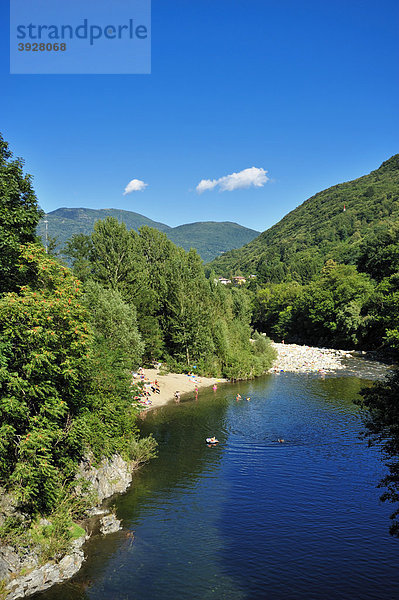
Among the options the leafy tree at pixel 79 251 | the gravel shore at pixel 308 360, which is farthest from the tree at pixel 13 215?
the gravel shore at pixel 308 360

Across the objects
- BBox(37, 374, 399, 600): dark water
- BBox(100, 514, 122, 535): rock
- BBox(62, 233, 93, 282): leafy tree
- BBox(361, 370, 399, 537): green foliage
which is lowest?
BBox(37, 374, 399, 600): dark water

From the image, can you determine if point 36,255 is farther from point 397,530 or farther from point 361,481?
point 361,481

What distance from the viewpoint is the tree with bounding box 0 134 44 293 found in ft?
60.7

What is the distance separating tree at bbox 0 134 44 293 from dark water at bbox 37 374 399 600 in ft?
43.7

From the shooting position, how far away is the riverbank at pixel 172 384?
48506 millimetres

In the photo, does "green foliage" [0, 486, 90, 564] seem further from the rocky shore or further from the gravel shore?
the gravel shore

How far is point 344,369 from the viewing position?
→ 6900 centimetres

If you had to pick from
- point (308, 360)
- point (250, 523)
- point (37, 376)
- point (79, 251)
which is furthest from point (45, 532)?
point (308, 360)

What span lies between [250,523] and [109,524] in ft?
23.9

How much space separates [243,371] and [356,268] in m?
64.1

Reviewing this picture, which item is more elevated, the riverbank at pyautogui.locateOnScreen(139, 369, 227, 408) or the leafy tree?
the leafy tree

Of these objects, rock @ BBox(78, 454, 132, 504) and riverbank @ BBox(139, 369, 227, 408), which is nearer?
rock @ BBox(78, 454, 132, 504)

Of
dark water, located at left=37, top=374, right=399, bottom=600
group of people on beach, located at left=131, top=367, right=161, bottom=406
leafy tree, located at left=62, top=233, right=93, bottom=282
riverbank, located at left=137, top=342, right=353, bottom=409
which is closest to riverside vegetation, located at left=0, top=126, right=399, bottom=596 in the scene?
leafy tree, located at left=62, top=233, right=93, bottom=282

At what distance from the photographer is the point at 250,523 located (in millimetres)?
22109
